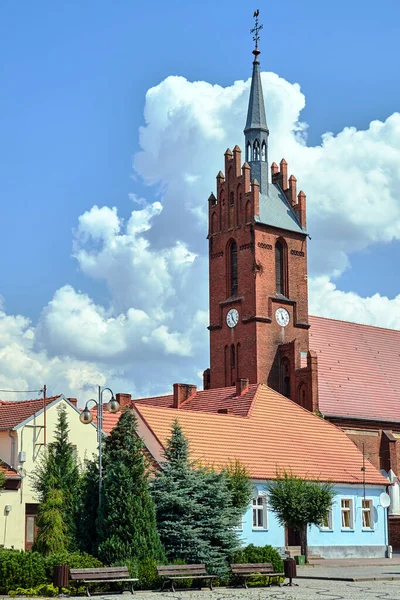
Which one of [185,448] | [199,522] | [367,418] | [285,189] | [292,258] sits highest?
[285,189]

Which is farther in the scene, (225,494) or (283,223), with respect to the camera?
(283,223)

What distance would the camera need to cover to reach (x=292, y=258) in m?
59.8

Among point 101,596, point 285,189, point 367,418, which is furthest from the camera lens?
point 285,189

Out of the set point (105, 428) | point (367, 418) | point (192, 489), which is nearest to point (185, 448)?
point (192, 489)

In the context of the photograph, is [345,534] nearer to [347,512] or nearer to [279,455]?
[347,512]

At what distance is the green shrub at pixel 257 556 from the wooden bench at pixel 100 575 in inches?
190

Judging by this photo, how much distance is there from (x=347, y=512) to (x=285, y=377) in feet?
47.5

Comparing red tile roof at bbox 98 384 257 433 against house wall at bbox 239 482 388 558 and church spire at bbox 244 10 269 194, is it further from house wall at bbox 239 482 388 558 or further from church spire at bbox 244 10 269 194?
church spire at bbox 244 10 269 194

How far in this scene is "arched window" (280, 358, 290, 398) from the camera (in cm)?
5659

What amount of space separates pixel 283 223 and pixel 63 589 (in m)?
38.9

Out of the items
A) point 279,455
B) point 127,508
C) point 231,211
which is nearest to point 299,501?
point 279,455

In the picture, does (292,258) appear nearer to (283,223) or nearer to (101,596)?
(283,223)

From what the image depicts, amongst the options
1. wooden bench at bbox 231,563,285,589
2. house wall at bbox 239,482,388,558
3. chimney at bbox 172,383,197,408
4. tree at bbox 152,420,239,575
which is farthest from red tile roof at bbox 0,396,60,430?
wooden bench at bbox 231,563,285,589

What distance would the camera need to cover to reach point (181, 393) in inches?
2028
